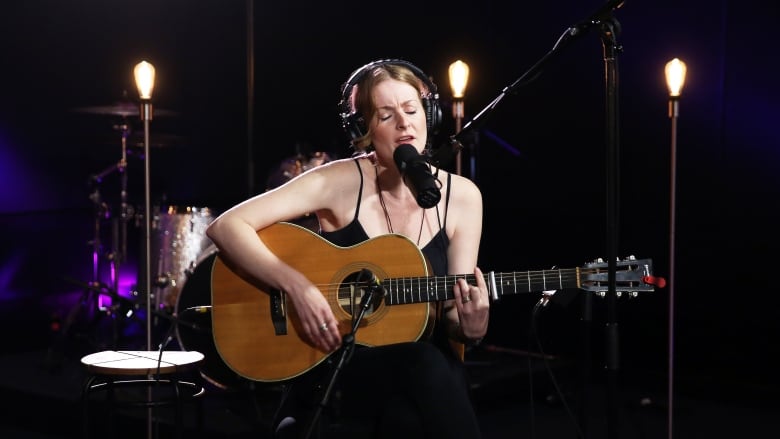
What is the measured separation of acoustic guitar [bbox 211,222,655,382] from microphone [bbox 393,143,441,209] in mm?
435

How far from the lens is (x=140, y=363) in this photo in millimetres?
3525

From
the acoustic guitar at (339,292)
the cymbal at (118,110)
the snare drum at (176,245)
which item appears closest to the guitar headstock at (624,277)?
the acoustic guitar at (339,292)

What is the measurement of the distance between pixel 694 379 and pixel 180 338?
317cm

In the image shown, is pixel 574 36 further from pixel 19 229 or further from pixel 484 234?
pixel 19 229

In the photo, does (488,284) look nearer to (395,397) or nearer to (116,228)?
(395,397)

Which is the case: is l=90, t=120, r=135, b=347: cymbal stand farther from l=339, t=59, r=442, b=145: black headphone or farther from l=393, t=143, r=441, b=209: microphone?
l=393, t=143, r=441, b=209: microphone

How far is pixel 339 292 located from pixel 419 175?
0.65m

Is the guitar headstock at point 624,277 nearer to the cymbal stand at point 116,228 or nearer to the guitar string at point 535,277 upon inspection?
the guitar string at point 535,277

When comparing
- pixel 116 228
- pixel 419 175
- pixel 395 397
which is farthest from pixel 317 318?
pixel 116 228

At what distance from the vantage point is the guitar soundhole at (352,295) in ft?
9.79

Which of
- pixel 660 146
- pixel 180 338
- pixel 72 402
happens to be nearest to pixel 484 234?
pixel 660 146

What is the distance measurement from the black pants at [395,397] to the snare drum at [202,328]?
305 mm

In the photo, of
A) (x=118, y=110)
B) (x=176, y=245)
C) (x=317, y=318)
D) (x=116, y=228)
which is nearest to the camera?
(x=317, y=318)

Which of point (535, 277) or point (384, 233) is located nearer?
point (535, 277)
